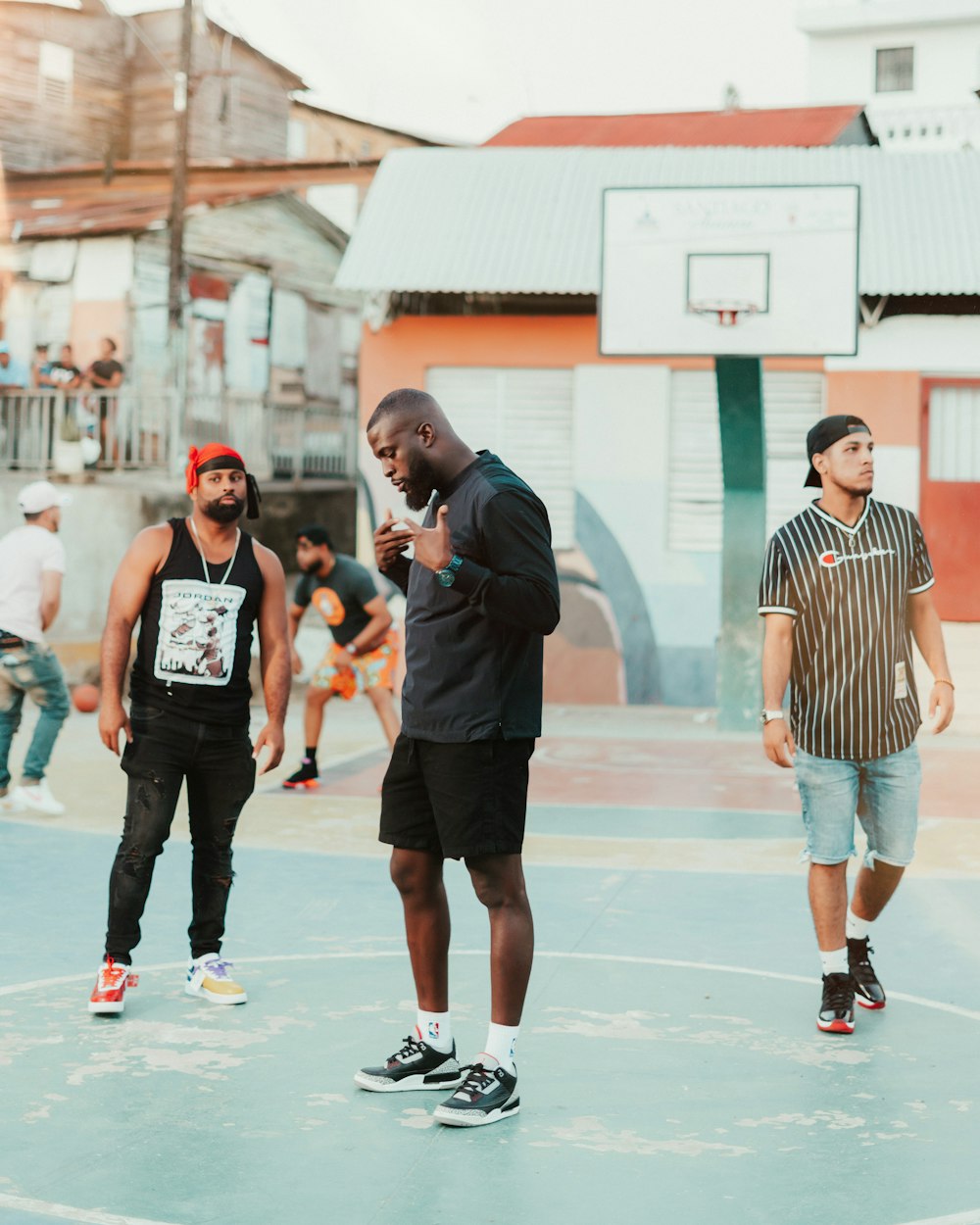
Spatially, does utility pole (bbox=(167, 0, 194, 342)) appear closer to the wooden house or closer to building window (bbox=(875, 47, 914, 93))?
the wooden house

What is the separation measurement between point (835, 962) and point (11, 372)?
18894 mm

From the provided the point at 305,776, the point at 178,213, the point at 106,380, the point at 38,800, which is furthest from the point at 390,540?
the point at 178,213

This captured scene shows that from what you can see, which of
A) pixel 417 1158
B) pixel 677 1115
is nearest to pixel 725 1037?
pixel 677 1115

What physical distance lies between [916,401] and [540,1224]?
582 inches

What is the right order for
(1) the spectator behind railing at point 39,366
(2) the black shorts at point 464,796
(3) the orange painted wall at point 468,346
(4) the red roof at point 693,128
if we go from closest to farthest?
1. (2) the black shorts at point 464,796
2. (3) the orange painted wall at point 468,346
3. (4) the red roof at point 693,128
4. (1) the spectator behind railing at point 39,366

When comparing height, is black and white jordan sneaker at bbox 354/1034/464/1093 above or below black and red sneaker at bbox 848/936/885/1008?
below

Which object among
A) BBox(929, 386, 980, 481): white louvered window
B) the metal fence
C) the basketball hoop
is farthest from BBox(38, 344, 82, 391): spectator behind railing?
BBox(929, 386, 980, 481): white louvered window

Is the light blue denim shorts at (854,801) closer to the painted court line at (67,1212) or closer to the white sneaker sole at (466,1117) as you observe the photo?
the white sneaker sole at (466,1117)

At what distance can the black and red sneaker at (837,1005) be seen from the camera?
5441mm

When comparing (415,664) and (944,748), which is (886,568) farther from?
(944,748)

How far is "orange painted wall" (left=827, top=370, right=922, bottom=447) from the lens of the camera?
688 inches

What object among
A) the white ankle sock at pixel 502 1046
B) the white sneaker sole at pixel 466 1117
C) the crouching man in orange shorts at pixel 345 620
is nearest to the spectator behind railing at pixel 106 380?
the crouching man in orange shorts at pixel 345 620

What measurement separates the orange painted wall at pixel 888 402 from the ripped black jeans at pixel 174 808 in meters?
A: 12.7

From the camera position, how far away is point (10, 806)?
1010 cm
